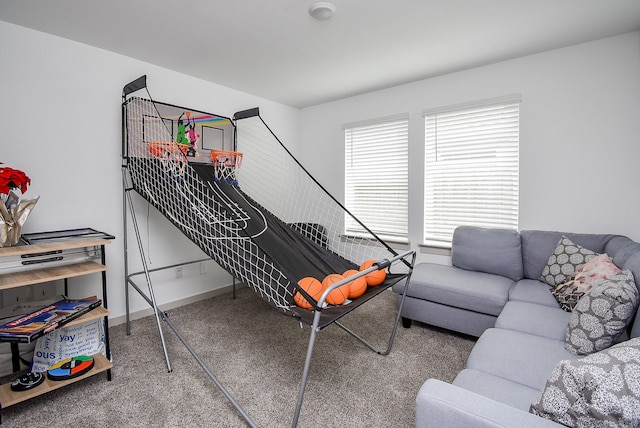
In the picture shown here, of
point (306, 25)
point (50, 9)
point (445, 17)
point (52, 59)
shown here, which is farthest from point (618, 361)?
point (52, 59)

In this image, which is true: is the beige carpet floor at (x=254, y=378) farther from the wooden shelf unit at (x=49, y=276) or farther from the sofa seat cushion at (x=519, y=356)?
the sofa seat cushion at (x=519, y=356)

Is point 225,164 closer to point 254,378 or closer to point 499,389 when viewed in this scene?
point 254,378

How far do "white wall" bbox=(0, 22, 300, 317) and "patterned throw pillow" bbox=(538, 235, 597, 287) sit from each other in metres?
3.25

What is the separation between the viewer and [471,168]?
286cm

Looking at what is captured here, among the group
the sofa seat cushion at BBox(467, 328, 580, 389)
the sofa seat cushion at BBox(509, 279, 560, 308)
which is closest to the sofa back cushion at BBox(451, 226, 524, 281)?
the sofa seat cushion at BBox(509, 279, 560, 308)

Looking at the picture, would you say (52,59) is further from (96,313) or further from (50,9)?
(96,313)

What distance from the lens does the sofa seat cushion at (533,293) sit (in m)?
2.00

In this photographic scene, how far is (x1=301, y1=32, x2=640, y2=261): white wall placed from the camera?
2.20 m

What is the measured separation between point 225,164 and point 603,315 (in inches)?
109

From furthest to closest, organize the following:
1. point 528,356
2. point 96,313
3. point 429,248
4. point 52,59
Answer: point 429,248 → point 52,59 → point 96,313 → point 528,356

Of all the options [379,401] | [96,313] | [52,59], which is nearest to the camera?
[379,401]

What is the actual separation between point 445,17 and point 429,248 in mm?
2042

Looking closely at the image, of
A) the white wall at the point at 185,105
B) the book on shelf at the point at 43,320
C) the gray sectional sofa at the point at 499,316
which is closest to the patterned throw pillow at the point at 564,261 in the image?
the gray sectional sofa at the point at 499,316

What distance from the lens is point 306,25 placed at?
6.56 ft
